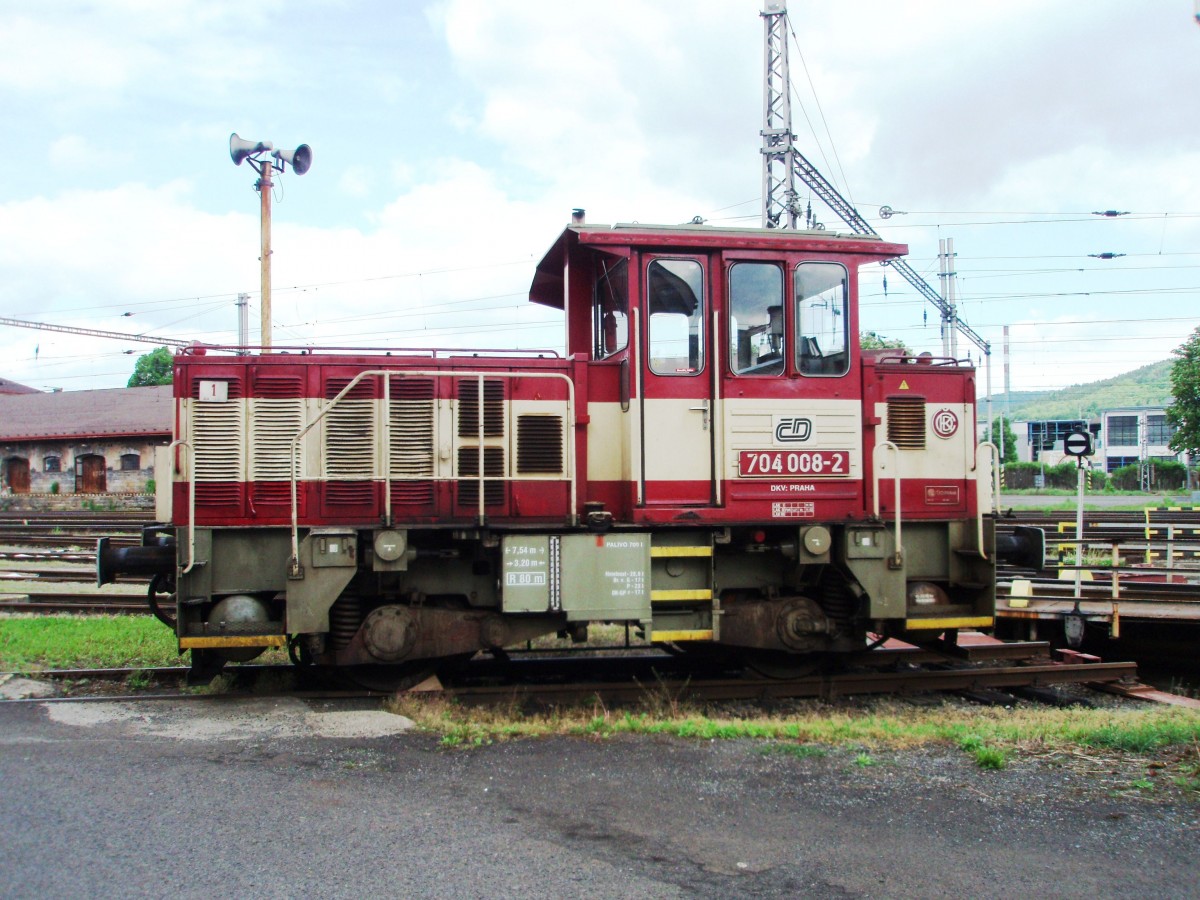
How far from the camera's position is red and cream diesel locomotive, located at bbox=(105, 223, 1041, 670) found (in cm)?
723

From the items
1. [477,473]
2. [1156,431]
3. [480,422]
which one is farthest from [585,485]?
[1156,431]

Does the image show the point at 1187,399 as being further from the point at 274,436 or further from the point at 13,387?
the point at 13,387

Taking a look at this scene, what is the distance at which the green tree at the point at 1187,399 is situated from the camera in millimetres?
47156

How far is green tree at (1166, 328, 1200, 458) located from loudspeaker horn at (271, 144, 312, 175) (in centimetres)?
4771

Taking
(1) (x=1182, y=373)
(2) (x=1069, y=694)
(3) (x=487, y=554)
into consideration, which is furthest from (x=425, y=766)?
(1) (x=1182, y=373)

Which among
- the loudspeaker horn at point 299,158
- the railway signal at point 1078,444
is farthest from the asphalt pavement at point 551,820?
the loudspeaker horn at point 299,158

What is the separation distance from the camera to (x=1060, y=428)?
81562 millimetres

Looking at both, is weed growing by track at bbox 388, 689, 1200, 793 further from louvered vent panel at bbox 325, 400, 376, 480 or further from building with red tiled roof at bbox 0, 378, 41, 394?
building with red tiled roof at bbox 0, 378, 41, 394

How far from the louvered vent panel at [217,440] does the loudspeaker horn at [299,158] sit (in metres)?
10.9

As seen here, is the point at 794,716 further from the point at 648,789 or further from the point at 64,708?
the point at 64,708

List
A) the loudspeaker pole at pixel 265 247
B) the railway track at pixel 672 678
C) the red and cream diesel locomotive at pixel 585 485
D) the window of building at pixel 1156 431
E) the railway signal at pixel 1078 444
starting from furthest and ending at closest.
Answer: the window of building at pixel 1156 431 < the loudspeaker pole at pixel 265 247 < the railway signal at pixel 1078 444 < the railway track at pixel 672 678 < the red and cream diesel locomotive at pixel 585 485

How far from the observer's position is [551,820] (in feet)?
15.3

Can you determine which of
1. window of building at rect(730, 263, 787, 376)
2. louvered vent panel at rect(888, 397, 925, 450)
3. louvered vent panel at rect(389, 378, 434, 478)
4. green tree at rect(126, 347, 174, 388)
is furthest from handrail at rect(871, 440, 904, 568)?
green tree at rect(126, 347, 174, 388)

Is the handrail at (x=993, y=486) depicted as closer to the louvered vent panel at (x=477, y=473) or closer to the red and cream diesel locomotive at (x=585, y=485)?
the red and cream diesel locomotive at (x=585, y=485)
